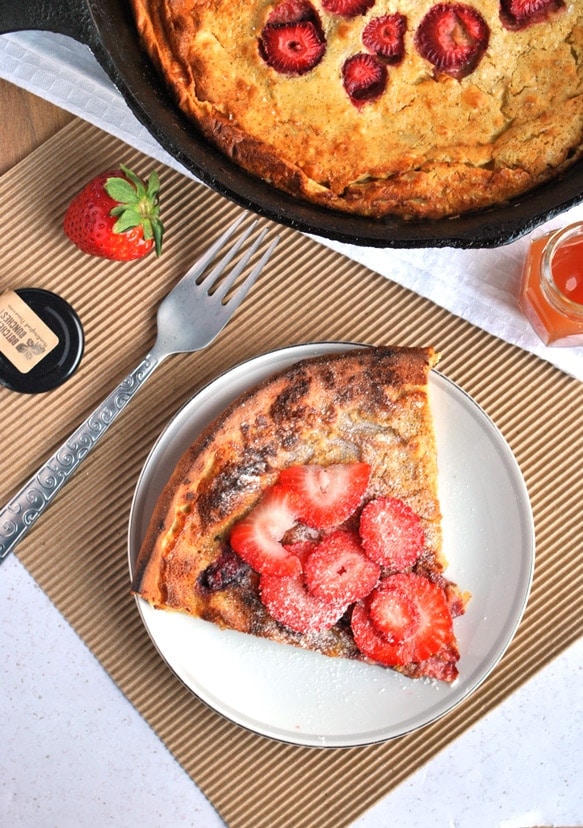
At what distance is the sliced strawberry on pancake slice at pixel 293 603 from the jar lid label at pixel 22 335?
30.0 inches

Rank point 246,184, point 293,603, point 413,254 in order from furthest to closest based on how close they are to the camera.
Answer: point 413,254
point 293,603
point 246,184

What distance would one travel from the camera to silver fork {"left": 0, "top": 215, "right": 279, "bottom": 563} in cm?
195

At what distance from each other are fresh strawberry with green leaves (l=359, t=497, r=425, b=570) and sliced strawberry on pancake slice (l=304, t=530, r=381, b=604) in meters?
0.03

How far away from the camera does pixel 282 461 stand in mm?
1849

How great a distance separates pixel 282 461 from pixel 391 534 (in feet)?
0.96

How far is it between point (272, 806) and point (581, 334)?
52.1 inches

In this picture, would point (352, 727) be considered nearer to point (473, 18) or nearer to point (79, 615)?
point (79, 615)

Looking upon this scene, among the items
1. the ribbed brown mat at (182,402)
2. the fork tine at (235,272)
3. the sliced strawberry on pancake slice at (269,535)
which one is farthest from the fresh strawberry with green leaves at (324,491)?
the fork tine at (235,272)

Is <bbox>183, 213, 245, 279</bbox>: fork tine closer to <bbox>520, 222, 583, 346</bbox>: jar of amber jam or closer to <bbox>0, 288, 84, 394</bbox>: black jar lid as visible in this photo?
<bbox>0, 288, 84, 394</bbox>: black jar lid

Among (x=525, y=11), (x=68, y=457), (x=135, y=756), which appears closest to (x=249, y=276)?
(x=68, y=457)

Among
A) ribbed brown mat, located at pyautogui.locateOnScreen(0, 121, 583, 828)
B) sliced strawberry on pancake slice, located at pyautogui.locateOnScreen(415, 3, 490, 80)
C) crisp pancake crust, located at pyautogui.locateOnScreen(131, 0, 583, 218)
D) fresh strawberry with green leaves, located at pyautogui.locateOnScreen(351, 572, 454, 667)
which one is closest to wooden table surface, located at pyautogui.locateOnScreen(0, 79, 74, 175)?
ribbed brown mat, located at pyautogui.locateOnScreen(0, 121, 583, 828)

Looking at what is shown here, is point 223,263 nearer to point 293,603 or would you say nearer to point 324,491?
point 324,491

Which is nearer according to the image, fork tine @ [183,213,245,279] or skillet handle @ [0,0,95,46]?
skillet handle @ [0,0,95,46]

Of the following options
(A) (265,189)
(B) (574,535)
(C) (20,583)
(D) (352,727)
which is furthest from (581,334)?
(C) (20,583)
